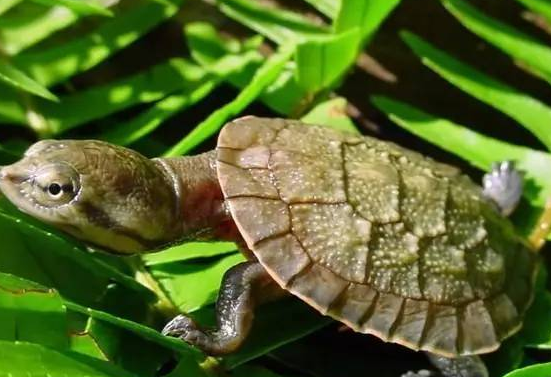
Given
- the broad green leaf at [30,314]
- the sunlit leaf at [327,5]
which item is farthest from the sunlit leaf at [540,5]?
the broad green leaf at [30,314]

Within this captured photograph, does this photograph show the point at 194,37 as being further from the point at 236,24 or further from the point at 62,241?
the point at 62,241

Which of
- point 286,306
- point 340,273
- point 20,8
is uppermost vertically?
point 20,8

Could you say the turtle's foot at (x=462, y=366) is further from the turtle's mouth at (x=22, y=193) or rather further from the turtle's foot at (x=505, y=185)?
Result: the turtle's mouth at (x=22, y=193)

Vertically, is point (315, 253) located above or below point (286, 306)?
above

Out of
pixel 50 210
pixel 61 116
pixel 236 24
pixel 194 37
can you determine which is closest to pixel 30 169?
pixel 50 210

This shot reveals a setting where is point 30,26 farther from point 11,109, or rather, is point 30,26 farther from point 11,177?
point 11,177

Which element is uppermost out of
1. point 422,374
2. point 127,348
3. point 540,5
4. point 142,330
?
point 540,5

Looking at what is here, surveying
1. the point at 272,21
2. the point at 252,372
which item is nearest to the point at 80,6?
the point at 272,21
